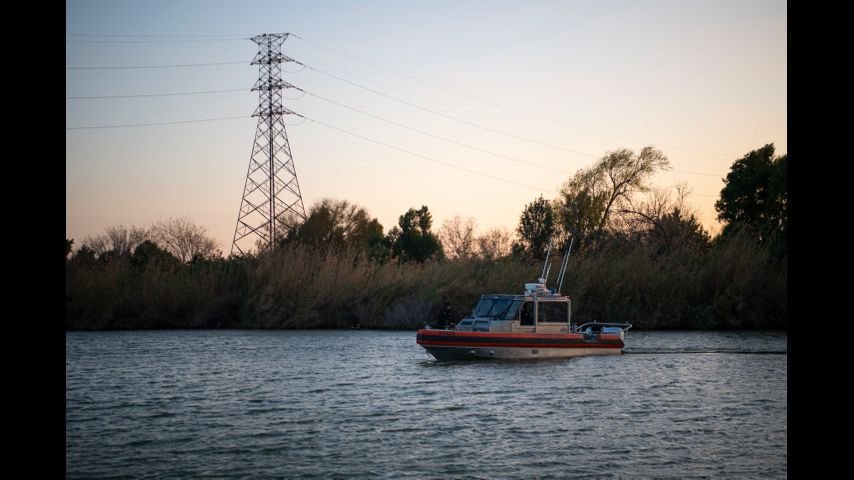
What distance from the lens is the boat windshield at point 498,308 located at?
29688 millimetres

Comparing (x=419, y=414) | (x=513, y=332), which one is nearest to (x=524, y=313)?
(x=513, y=332)

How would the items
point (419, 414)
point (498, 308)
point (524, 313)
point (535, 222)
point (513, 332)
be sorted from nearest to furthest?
point (419, 414) < point (513, 332) < point (524, 313) < point (498, 308) < point (535, 222)

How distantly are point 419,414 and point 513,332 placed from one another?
10.6m

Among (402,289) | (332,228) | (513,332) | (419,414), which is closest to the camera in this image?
(419,414)

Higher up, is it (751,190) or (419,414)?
(751,190)

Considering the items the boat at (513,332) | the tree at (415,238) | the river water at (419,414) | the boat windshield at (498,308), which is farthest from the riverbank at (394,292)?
the tree at (415,238)

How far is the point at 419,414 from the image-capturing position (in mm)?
19797

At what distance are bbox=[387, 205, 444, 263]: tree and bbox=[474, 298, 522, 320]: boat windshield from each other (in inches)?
Result: 1984

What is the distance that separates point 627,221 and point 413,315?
24492 millimetres

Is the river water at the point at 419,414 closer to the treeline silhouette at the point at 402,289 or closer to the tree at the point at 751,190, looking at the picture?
the treeline silhouette at the point at 402,289

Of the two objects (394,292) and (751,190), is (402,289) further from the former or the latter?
(751,190)

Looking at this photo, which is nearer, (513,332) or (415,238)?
(513,332)

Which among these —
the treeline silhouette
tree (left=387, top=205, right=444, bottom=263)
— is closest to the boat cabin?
the treeline silhouette
